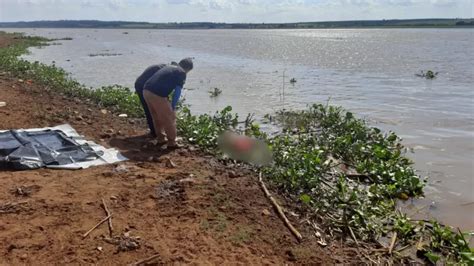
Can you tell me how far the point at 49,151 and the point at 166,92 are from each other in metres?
1.95

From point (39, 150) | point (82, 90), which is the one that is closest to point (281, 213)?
point (39, 150)

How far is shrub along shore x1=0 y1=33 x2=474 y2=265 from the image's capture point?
4598mm

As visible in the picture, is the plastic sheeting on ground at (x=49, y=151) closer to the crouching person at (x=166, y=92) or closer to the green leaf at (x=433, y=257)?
the crouching person at (x=166, y=92)

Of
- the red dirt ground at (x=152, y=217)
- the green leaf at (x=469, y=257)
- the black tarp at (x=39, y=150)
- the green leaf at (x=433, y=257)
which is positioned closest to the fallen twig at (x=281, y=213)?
the red dirt ground at (x=152, y=217)

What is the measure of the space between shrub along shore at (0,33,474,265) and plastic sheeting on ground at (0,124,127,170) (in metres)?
1.71

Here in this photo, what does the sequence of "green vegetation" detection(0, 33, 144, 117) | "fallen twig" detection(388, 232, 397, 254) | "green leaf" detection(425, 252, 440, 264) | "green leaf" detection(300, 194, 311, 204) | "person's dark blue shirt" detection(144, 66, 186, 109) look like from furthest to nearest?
"green vegetation" detection(0, 33, 144, 117), "person's dark blue shirt" detection(144, 66, 186, 109), "green leaf" detection(300, 194, 311, 204), "fallen twig" detection(388, 232, 397, 254), "green leaf" detection(425, 252, 440, 264)

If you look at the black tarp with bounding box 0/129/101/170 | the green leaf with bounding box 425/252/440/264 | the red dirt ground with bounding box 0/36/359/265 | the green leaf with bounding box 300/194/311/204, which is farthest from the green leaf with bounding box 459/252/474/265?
the black tarp with bounding box 0/129/101/170

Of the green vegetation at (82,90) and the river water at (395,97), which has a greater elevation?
the green vegetation at (82,90)

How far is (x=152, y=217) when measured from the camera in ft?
15.2

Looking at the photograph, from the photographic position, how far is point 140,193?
5219 millimetres

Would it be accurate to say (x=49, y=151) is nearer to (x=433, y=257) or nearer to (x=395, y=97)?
(x=433, y=257)

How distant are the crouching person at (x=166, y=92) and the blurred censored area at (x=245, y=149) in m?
0.87

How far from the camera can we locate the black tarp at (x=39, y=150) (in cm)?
586

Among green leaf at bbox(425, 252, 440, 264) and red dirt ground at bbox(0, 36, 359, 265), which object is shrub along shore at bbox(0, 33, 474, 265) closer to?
green leaf at bbox(425, 252, 440, 264)
